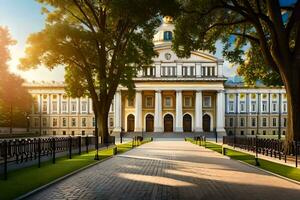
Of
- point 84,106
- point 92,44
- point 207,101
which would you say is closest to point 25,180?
point 92,44

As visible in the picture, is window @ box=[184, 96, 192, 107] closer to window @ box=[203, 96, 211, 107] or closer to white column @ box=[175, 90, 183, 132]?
white column @ box=[175, 90, 183, 132]

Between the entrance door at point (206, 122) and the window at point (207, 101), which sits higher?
the window at point (207, 101)

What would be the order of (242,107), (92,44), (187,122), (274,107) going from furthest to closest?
(274,107) < (242,107) < (187,122) < (92,44)

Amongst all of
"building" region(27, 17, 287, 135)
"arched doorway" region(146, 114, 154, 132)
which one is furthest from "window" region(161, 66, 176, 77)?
"arched doorway" region(146, 114, 154, 132)

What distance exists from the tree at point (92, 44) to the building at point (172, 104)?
152ft

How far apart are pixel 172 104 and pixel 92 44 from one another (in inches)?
2250

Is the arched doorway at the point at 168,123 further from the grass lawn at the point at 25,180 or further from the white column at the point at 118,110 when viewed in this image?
the grass lawn at the point at 25,180

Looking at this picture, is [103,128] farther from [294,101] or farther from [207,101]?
[207,101]

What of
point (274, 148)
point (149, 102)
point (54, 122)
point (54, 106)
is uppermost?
point (149, 102)

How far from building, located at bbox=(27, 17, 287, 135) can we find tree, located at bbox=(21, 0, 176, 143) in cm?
4639

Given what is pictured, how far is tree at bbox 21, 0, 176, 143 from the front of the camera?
33906 millimetres

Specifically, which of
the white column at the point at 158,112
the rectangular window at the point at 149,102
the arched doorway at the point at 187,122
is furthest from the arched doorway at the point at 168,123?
the rectangular window at the point at 149,102

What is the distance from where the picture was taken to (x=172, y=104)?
92.5 meters

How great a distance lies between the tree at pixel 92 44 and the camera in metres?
33.9
